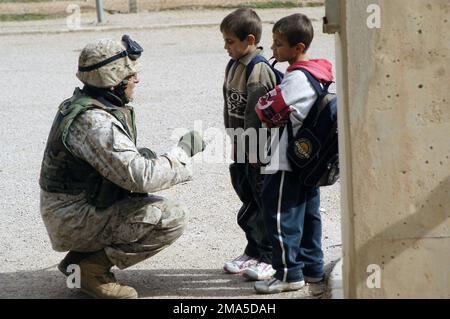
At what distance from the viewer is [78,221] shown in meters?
5.30

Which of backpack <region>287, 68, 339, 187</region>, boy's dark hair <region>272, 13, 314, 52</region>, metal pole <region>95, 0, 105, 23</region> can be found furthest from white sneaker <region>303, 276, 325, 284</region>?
metal pole <region>95, 0, 105, 23</region>

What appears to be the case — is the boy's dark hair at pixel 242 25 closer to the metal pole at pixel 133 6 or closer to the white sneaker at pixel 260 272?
the white sneaker at pixel 260 272

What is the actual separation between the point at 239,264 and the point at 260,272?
0.76 ft

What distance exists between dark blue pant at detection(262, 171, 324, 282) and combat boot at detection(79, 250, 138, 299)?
2.79 ft

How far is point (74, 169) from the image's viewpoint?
5297mm

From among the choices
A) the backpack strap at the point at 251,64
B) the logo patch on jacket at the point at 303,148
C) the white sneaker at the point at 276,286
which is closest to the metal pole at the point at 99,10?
the backpack strap at the point at 251,64

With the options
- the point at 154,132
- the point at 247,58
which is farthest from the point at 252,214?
the point at 154,132

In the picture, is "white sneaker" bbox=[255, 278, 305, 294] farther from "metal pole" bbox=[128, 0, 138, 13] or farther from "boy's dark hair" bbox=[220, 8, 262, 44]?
"metal pole" bbox=[128, 0, 138, 13]

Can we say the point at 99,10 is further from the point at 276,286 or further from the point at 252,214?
the point at 276,286

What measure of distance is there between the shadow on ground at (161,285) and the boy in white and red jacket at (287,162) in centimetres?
15
